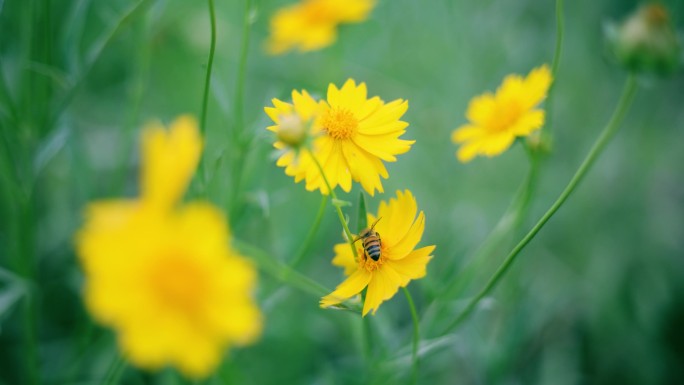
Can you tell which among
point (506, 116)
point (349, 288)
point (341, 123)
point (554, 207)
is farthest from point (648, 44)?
point (349, 288)

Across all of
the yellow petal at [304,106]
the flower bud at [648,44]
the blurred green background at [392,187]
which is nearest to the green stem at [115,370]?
the blurred green background at [392,187]

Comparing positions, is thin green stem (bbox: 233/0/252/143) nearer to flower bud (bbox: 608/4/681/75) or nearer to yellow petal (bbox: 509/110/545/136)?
yellow petal (bbox: 509/110/545/136)

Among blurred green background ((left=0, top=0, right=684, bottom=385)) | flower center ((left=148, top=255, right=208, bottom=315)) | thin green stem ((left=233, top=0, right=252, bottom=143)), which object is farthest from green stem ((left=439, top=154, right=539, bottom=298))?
flower center ((left=148, top=255, right=208, bottom=315))

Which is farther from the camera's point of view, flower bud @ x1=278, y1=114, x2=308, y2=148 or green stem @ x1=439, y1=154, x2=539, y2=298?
green stem @ x1=439, y1=154, x2=539, y2=298

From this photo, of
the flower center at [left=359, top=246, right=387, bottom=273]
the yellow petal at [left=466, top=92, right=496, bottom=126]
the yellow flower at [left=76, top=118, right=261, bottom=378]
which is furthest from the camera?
the yellow petal at [left=466, top=92, right=496, bottom=126]

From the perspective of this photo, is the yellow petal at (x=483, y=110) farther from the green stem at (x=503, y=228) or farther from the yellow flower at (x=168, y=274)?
the yellow flower at (x=168, y=274)

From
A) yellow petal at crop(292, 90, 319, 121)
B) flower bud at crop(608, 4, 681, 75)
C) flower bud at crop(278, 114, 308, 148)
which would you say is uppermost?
flower bud at crop(278, 114, 308, 148)

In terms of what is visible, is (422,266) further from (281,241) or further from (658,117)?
(658,117)
